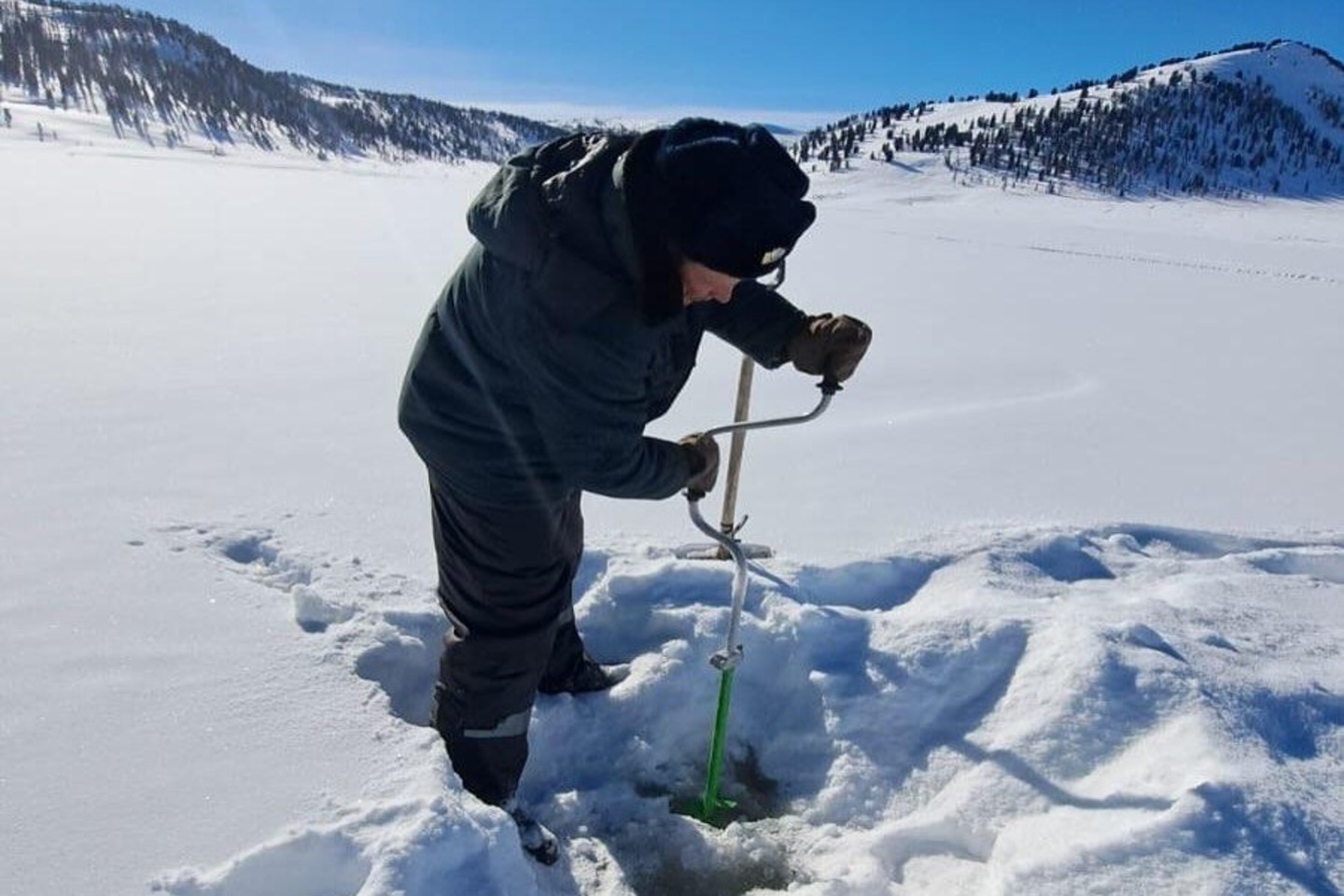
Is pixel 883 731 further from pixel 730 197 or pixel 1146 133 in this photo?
pixel 1146 133

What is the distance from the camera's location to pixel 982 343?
755cm

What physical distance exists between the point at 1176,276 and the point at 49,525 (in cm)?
1448

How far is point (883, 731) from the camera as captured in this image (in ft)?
8.33

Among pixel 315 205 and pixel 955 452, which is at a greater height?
pixel 315 205

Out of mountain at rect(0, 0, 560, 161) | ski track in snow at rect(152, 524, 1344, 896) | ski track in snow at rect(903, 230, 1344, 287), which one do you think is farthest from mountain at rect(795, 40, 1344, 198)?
ski track in snow at rect(152, 524, 1344, 896)

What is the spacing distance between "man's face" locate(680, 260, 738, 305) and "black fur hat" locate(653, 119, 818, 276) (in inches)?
2.6

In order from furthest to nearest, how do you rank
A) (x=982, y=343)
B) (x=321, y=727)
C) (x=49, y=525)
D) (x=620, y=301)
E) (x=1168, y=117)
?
(x=1168, y=117) → (x=982, y=343) → (x=49, y=525) → (x=321, y=727) → (x=620, y=301)

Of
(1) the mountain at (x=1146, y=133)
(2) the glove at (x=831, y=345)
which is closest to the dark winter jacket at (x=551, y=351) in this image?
(2) the glove at (x=831, y=345)

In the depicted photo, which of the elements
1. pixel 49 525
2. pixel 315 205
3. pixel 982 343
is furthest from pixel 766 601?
pixel 315 205

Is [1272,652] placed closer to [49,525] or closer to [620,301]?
[620,301]

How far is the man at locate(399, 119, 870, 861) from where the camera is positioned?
1567 mm

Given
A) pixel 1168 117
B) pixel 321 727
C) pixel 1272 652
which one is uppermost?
pixel 1168 117

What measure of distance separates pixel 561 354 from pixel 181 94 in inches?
3995

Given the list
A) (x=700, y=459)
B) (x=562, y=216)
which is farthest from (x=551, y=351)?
(x=700, y=459)
